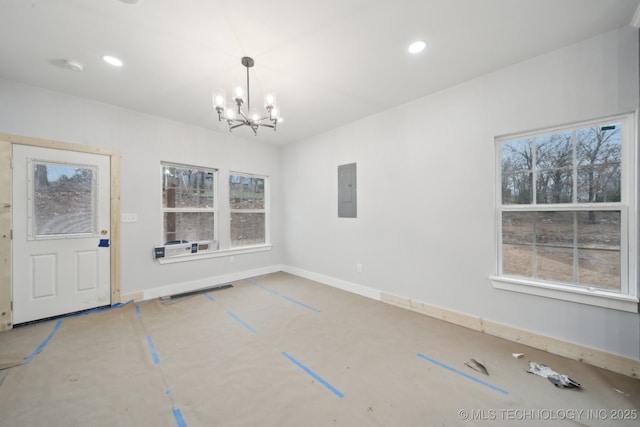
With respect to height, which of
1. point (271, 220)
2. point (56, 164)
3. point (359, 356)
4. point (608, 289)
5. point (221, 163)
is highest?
point (221, 163)

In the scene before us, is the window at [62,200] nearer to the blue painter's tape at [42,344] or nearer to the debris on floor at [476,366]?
the blue painter's tape at [42,344]

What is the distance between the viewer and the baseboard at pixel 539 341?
77.6 inches

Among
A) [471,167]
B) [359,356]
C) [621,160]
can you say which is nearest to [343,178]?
[471,167]

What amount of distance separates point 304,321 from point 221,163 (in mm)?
3150

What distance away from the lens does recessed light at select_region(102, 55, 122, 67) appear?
236 centimetres

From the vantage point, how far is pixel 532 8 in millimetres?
1811

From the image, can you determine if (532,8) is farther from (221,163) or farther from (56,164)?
(56,164)

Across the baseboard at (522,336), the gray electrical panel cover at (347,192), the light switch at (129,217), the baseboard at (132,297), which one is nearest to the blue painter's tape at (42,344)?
the baseboard at (132,297)

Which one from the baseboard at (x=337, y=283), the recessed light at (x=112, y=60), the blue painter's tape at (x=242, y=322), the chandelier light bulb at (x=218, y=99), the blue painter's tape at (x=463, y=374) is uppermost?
the recessed light at (x=112, y=60)

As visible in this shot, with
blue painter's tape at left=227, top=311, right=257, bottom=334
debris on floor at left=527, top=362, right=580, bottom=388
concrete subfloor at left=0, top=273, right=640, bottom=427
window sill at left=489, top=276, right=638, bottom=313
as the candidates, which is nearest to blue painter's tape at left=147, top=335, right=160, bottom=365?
concrete subfloor at left=0, top=273, right=640, bottom=427

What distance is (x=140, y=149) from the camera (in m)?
3.61

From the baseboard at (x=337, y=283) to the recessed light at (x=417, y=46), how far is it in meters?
3.06

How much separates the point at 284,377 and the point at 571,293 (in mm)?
2662

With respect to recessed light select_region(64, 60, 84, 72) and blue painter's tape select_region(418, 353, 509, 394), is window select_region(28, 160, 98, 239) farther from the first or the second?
blue painter's tape select_region(418, 353, 509, 394)
